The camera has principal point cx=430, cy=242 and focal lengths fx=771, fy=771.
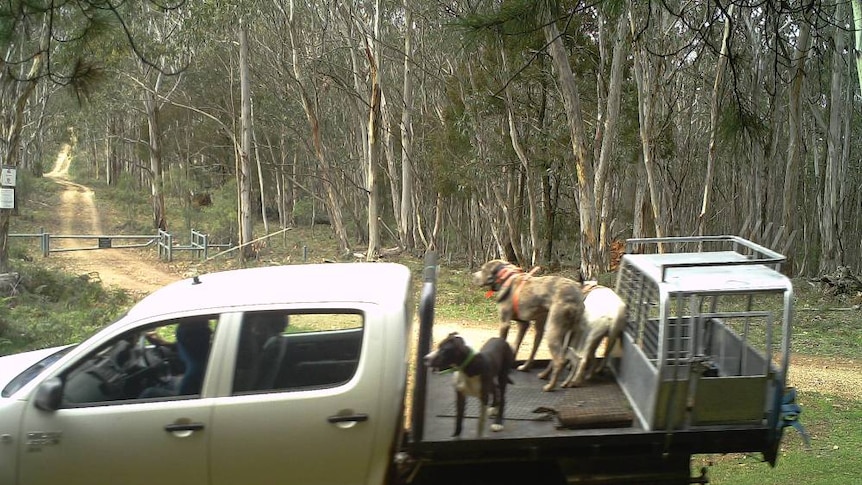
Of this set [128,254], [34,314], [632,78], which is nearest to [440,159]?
[632,78]

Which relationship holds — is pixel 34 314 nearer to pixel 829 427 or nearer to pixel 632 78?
pixel 829 427

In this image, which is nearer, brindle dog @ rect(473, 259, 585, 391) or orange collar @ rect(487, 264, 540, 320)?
brindle dog @ rect(473, 259, 585, 391)

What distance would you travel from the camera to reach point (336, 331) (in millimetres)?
4496

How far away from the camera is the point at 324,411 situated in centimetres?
387

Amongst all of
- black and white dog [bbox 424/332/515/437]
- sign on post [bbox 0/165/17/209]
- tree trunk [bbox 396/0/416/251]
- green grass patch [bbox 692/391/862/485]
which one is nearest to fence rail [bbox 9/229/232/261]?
tree trunk [bbox 396/0/416/251]

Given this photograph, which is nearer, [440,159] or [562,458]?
[562,458]

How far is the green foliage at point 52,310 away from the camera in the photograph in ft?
34.9

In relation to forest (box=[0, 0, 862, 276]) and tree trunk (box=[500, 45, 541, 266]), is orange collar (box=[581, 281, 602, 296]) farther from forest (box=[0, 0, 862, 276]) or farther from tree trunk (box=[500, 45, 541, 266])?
tree trunk (box=[500, 45, 541, 266])

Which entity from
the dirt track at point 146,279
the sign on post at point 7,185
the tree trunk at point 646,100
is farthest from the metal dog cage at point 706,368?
the tree trunk at point 646,100

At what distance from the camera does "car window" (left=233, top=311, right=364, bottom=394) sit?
397cm

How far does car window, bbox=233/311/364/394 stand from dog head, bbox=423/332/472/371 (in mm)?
468

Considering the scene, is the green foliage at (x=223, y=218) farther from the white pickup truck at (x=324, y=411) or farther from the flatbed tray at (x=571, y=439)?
the flatbed tray at (x=571, y=439)

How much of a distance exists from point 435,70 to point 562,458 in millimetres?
23718

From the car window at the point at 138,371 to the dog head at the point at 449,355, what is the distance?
3.91 feet
